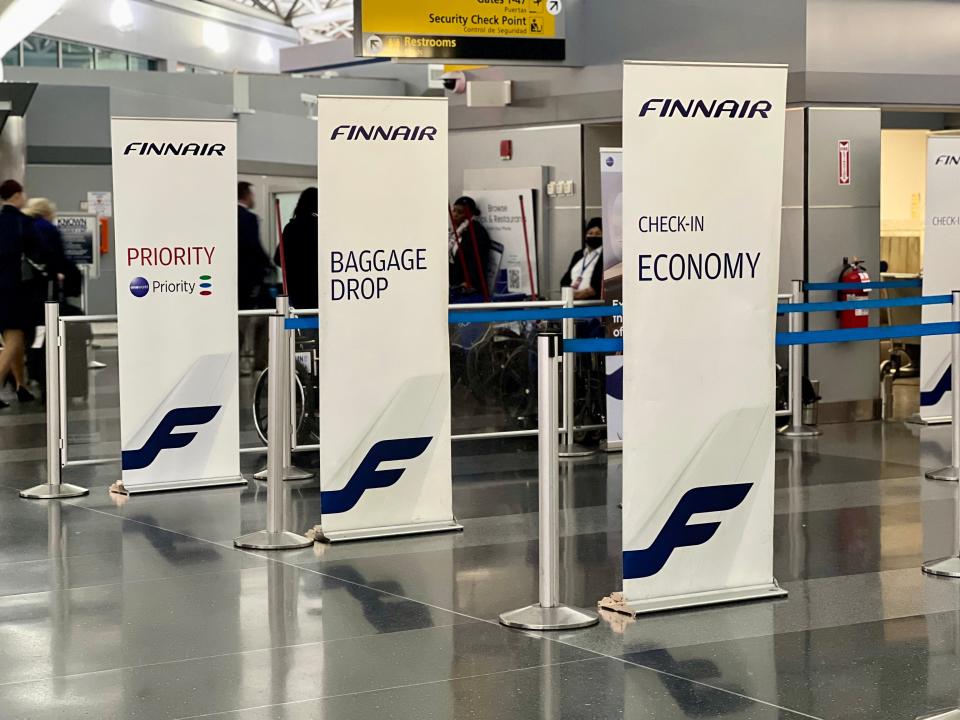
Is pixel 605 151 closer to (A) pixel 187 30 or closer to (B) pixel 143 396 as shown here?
(B) pixel 143 396

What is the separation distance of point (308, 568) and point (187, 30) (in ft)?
98.0

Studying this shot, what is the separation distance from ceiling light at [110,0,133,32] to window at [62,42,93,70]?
881 millimetres

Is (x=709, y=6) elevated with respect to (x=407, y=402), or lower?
elevated

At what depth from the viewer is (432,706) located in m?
4.45

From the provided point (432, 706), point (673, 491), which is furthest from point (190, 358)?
point (432, 706)

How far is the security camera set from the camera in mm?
13914

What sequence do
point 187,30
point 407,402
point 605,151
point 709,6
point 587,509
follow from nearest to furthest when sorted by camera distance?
point 407,402, point 587,509, point 605,151, point 709,6, point 187,30

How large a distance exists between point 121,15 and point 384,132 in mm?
26261

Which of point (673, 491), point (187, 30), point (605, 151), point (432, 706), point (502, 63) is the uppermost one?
point (187, 30)

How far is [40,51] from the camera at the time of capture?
2947 cm

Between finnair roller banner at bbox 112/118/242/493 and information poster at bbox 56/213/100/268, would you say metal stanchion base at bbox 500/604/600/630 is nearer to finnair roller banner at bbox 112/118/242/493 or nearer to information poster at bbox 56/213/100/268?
finnair roller banner at bbox 112/118/242/493

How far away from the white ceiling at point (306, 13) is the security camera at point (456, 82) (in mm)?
23092

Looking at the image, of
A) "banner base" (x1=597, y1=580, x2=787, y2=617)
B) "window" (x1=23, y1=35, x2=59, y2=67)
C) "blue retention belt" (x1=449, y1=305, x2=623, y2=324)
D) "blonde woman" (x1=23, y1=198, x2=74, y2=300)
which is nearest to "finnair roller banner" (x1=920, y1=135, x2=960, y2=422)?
"blue retention belt" (x1=449, y1=305, x2=623, y2=324)

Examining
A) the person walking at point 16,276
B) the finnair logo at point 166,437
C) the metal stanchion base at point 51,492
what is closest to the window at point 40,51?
the person walking at point 16,276
